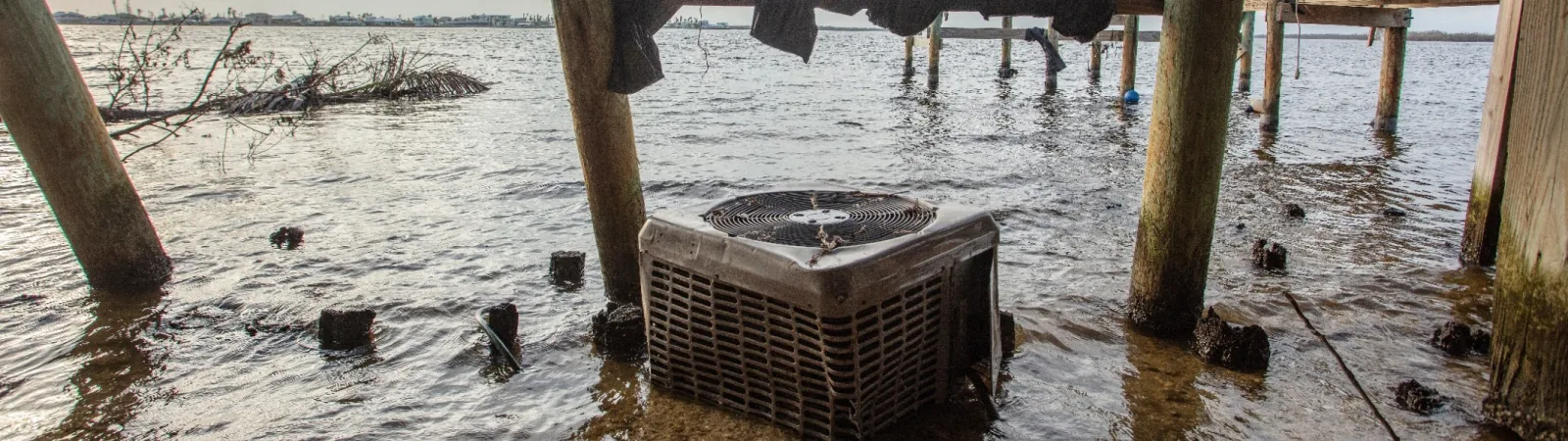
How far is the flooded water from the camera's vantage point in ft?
12.7

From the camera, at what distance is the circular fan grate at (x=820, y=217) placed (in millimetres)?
3311

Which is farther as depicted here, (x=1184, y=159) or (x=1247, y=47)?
(x=1247, y=47)

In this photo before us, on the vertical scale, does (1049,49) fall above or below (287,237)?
above

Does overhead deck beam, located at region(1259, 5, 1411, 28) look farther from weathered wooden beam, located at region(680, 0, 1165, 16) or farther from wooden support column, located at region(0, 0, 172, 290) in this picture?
wooden support column, located at region(0, 0, 172, 290)

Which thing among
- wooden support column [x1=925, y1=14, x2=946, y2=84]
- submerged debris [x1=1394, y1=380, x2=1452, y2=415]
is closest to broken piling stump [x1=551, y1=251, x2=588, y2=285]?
submerged debris [x1=1394, y1=380, x2=1452, y2=415]

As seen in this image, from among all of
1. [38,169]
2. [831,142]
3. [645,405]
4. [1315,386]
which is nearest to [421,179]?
[38,169]

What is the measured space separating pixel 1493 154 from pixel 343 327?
6805 millimetres

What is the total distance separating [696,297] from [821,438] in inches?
28.6

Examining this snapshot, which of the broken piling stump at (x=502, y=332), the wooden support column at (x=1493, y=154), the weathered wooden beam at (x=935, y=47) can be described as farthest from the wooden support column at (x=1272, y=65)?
the broken piling stump at (x=502, y=332)

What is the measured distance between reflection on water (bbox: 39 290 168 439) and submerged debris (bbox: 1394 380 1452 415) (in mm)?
5461

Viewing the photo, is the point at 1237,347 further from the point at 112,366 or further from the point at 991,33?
the point at 991,33

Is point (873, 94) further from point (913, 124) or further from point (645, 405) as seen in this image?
point (645, 405)

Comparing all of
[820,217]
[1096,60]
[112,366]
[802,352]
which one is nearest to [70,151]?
[112,366]

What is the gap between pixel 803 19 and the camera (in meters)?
5.07
